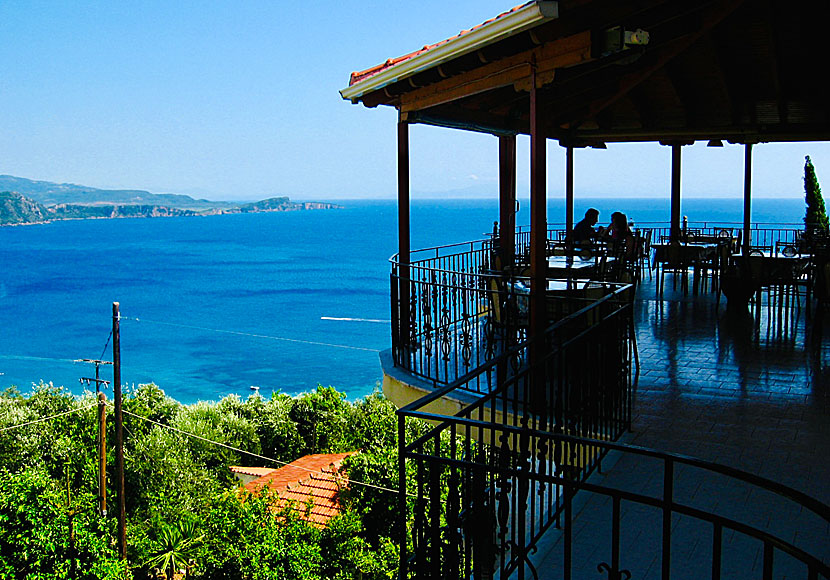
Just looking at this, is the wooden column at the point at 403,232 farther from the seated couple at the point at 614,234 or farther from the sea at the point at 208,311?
the sea at the point at 208,311

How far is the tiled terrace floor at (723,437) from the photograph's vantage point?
3771 mm

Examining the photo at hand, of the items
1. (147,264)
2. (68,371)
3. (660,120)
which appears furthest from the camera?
(147,264)

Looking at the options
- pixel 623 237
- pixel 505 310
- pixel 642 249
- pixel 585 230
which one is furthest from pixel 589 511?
pixel 642 249

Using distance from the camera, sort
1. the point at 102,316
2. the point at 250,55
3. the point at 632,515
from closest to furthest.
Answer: the point at 632,515
the point at 102,316
the point at 250,55

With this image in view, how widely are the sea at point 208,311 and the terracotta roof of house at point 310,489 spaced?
23497mm

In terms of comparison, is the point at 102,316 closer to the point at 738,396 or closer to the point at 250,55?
the point at 250,55

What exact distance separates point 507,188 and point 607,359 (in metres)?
6.76

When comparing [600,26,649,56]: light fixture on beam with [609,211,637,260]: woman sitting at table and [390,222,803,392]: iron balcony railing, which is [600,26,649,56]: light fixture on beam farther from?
[609,211,637,260]: woman sitting at table

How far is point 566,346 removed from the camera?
4648 mm

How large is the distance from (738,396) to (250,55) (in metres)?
151

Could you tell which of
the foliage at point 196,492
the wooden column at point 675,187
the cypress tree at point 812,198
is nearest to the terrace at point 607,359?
the wooden column at point 675,187

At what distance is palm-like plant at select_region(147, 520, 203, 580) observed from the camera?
2190cm

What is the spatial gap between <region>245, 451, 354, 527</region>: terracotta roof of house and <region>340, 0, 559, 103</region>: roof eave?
16.2m

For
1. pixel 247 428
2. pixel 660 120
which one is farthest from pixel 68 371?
pixel 660 120
